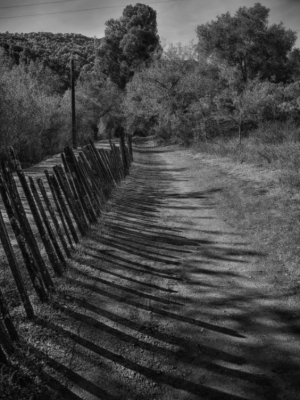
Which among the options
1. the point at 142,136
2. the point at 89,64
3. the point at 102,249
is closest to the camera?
the point at 102,249

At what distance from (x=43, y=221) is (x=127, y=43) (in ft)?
174

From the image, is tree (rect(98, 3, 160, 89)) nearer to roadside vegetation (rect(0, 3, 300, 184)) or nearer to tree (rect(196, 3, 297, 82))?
roadside vegetation (rect(0, 3, 300, 184))

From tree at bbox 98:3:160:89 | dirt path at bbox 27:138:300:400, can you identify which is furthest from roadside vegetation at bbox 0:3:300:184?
dirt path at bbox 27:138:300:400

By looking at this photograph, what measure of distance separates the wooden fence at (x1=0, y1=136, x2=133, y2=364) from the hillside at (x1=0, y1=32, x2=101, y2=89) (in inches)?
1727

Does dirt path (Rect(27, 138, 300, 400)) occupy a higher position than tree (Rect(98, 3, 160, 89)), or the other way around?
tree (Rect(98, 3, 160, 89))

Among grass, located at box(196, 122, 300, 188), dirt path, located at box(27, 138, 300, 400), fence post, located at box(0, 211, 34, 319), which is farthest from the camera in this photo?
grass, located at box(196, 122, 300, 188)

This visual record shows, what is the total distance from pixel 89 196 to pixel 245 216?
3457mm

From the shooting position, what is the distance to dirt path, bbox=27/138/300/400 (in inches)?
100

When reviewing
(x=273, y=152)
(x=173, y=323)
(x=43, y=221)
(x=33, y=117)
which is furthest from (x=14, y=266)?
(x=33, y=117)

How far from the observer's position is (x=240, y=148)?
16.5 meters

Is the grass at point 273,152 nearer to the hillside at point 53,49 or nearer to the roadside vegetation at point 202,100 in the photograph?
the roadside vegetation at point 202,100

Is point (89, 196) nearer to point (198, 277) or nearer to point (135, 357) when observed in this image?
point (198, 277)

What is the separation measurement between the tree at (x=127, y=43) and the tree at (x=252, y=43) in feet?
65.4

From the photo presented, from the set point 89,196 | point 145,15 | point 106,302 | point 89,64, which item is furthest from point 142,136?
point 106,302
